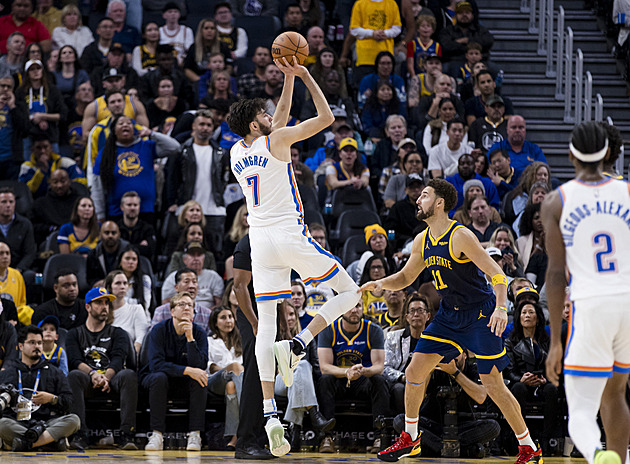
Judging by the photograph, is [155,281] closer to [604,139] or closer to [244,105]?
[244,105]

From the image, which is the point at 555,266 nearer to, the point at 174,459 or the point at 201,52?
Answer: the point at 174,459

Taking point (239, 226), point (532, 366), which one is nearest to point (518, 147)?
point (239, 226)

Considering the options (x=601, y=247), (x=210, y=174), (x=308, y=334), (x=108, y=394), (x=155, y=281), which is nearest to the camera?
(x=601, y=247)

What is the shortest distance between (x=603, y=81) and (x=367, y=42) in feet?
14.4

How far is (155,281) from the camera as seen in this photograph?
37.8 feet

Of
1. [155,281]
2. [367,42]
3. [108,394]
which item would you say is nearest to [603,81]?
[367,42]

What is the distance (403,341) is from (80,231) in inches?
181

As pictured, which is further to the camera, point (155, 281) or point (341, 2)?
point (341, 2)

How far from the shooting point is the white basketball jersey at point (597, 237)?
497cm

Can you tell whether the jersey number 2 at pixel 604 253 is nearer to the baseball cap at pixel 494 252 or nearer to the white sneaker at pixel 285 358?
the white sneaker at pixel 285 358

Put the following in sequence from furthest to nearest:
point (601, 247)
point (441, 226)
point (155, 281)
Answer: point (155, 281), point (441, 226), point (601, 247)

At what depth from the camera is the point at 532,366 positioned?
→ 973cm

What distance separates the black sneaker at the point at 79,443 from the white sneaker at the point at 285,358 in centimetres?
347

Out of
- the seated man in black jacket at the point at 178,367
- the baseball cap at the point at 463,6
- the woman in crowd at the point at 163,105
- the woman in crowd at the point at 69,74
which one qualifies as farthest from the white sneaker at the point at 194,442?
the baseball cap at the point at 463,6
